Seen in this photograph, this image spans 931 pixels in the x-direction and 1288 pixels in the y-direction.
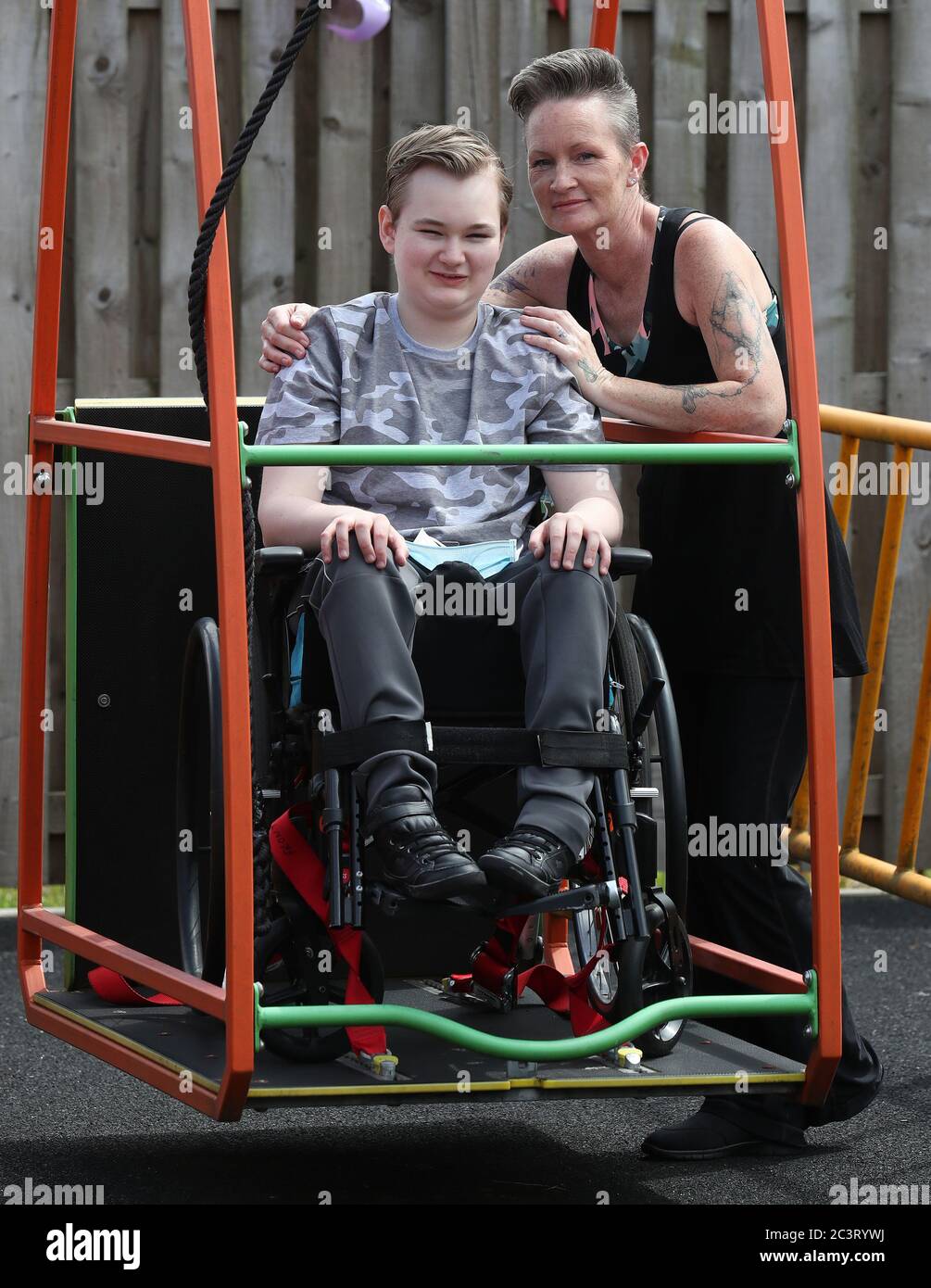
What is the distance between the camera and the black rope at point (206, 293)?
8.53ft

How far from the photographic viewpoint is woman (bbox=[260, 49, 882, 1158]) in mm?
3232

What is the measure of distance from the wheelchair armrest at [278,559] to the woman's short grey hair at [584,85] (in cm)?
91

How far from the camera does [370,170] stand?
508cm

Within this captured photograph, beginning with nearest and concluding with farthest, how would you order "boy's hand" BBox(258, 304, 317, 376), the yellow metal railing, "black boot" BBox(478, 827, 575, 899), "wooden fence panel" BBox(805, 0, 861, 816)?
"black boot" BBox(478, 827, 575, 899)
"boy's hand" BBox(258, 304, 317, 376)
the yellow metal railing
"wooden fence panel" BBox(805, 0, 861, 816)

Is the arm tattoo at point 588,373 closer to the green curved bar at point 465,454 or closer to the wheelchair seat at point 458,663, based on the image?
the wheelchair seat at point 458,663

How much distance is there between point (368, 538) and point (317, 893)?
1.82 ft

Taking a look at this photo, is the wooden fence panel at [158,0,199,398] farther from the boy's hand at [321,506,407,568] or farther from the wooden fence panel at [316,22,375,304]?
the boy's hand at [321,506,407,568]

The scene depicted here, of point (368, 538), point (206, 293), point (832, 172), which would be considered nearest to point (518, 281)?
point (368, 538)

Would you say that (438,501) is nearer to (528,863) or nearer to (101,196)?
(528,863)

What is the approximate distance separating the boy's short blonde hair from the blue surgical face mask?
1.75ft

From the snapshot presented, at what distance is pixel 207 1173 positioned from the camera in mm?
3311

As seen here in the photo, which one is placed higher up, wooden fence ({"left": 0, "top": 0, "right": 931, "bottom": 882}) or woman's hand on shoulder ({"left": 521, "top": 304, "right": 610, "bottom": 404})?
wooden fence ({"left": 0, "top": 0, "right": 931, "bottom": 882})

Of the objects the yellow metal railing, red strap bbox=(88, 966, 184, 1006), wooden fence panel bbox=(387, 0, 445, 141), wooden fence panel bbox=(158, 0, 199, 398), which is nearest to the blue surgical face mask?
red strap bbox=(88, 966, 184, 1006)
